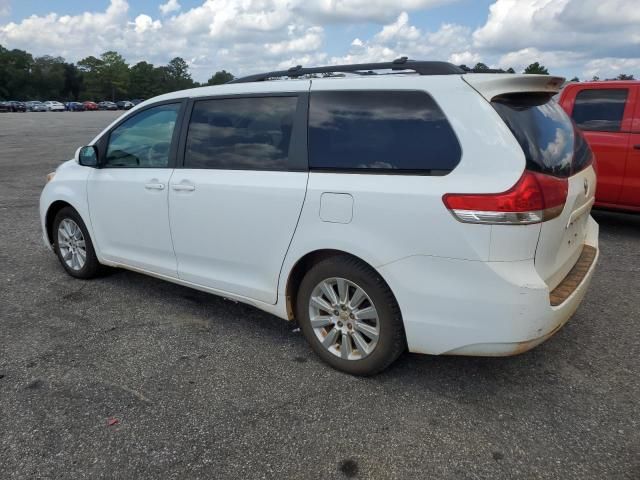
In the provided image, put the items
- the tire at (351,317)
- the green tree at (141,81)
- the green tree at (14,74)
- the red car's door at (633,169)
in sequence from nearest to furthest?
the tire at (351,317), the red car's door at (633,169), the green tree at (14,74), the green tree at (141,81)

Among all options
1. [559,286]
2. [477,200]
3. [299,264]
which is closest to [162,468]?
[299,264]

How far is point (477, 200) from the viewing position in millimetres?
2572

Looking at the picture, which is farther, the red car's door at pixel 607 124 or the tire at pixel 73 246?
the red car's door at pixel 607 124

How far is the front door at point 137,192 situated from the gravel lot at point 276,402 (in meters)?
0.46

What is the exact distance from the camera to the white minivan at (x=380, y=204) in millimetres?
2617

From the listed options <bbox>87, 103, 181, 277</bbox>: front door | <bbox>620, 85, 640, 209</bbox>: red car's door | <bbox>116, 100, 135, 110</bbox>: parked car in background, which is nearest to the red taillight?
<bbox>87, 103, 181, 277</bbox>: front door

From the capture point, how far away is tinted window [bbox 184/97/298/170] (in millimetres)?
3353

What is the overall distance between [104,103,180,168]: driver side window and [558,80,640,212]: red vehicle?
501 centimetres

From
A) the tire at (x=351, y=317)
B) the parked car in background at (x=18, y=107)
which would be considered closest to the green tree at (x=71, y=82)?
the parked car in background at (x=18, y=107)

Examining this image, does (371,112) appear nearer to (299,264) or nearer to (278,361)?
(299,264)

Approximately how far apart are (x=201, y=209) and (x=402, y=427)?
193cm

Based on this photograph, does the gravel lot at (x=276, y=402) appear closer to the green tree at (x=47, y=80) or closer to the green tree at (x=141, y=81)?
the green tree at (x=47, y=80)

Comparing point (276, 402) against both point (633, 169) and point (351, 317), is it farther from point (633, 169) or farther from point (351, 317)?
point (633, 169)

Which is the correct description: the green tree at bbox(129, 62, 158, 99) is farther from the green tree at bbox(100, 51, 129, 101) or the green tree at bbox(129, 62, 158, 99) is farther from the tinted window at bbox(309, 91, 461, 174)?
the tinted window at bbox(309, 91, 461, 174)
